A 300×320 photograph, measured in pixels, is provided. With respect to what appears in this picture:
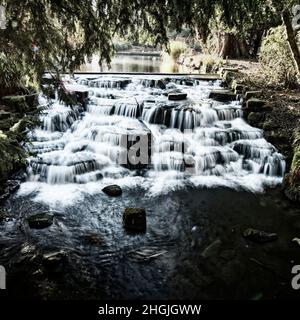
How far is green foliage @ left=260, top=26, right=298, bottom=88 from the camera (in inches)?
556

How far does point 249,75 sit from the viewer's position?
17.5 metres

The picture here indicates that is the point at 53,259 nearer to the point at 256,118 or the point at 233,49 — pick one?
the point at 256,118

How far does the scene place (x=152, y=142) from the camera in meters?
12.3

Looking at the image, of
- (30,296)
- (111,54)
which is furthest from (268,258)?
(111,54)

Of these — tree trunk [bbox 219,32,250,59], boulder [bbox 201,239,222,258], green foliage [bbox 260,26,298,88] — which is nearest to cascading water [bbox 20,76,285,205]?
green foliage [bbox 260,26,298,88]

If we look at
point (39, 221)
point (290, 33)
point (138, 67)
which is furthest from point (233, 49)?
point (39, 221)

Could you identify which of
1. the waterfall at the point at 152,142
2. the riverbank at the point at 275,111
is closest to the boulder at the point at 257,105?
the riverbank at the point at 275,111

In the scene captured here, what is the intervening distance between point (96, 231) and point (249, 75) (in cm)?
1284

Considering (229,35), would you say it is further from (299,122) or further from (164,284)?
(164,284)

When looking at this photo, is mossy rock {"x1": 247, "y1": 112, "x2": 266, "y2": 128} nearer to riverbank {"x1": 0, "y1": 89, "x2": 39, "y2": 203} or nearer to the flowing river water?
the flowing river water

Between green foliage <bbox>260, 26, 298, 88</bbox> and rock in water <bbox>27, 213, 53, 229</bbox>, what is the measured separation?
11201mm

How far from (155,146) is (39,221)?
5359mm

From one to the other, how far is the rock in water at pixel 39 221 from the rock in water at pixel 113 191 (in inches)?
76.8
